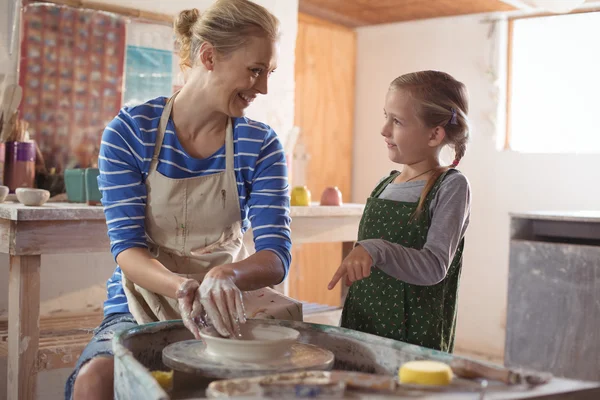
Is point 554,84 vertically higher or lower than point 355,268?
higher

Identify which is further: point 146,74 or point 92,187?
point 146,74

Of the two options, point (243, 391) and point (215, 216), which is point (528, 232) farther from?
point (243, 391)

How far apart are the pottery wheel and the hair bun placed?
0.83 meters

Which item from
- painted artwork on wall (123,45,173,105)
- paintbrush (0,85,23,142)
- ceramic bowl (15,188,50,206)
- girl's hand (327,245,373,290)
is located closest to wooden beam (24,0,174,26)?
painted artwork on wall (123,45,173,105)

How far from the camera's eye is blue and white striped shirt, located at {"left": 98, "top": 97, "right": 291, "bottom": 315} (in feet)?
5.31

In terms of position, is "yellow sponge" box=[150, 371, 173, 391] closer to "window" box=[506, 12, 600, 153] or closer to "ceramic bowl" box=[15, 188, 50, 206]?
"ceramic bowl" box=[15, 188, 50, 206]

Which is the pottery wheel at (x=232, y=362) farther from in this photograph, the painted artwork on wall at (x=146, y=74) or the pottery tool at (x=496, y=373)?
the painted artwork on wall at (x=146, y=74)

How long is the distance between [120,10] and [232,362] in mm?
2208

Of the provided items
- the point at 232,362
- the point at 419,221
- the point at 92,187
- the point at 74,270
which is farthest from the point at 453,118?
the point at 74,270

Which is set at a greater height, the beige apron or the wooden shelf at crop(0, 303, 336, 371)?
the beige apron

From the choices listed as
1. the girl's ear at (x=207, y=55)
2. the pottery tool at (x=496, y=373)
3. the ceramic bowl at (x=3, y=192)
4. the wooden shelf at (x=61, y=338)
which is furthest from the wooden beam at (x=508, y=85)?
the pottery tool at (x=496, y=373)

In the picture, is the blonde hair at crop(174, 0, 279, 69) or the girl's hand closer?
the girl's hand

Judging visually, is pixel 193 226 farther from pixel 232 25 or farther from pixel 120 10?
pixel 120 10

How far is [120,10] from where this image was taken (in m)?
3.00
